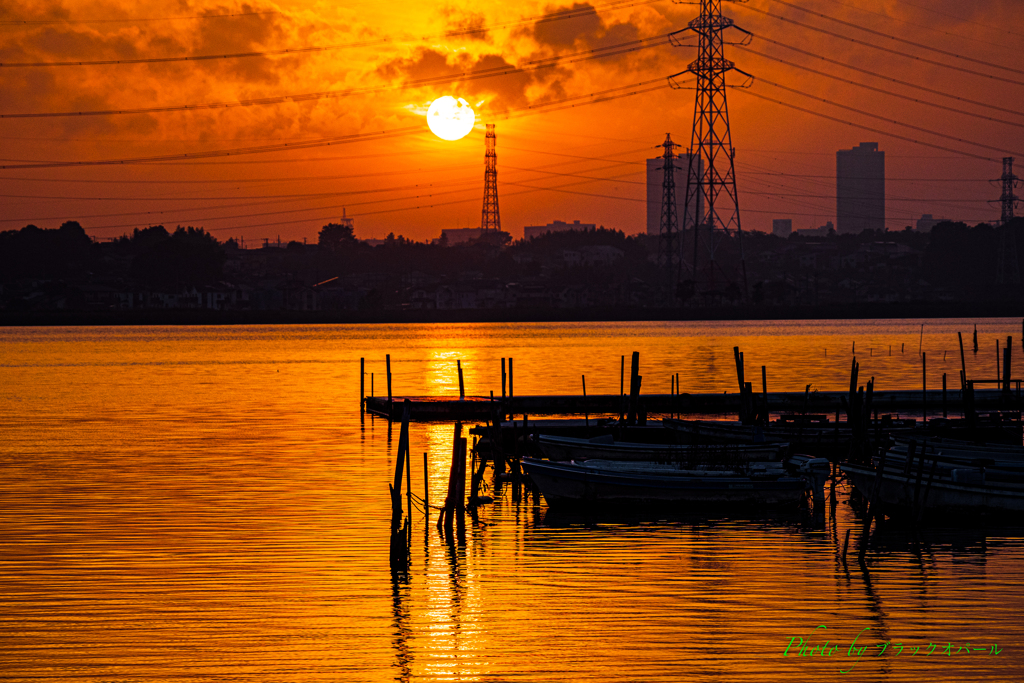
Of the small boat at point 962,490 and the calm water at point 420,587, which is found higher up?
the small boat at point 962,490

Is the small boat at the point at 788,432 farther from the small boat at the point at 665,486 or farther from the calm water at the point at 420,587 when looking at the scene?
the small boat at the point at 665,486

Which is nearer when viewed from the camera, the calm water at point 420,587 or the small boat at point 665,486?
the calm water at point 420,587

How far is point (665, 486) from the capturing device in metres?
28.9

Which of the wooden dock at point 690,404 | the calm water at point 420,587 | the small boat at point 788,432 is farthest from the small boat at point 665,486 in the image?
the wooden dock at point 690,404

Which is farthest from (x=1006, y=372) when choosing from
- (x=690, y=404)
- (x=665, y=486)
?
(x=665, y=486)

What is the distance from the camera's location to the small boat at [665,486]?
28.8 meters

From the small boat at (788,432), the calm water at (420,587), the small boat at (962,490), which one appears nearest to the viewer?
the calm water at (420,587)

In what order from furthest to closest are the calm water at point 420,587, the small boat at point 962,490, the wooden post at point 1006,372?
the wooden post at point 1006,372
the small boat at point 962,490
the calm water at point 420,587

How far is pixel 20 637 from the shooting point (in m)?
18.3

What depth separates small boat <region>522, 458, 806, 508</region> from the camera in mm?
28797

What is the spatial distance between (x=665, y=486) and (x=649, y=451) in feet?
10.6

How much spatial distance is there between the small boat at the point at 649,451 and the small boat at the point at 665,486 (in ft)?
4.67

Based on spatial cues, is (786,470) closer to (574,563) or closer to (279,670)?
(574,563)

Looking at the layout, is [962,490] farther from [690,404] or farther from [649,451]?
[690,404]
